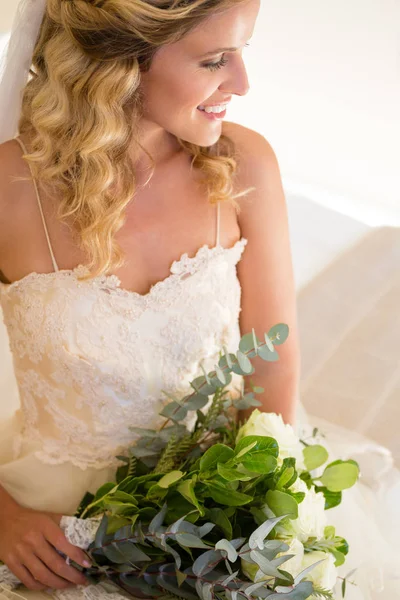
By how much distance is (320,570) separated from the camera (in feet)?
3.56

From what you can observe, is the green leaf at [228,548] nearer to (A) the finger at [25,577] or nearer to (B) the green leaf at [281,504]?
(B) the green leaf at [281,504]

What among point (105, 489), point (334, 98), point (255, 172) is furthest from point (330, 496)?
point (334, 98)

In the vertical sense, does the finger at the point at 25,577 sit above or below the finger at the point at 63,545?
below

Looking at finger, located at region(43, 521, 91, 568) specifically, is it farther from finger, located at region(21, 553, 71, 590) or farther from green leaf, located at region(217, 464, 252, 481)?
green leaf, located at region(217, 464, 252, 481)

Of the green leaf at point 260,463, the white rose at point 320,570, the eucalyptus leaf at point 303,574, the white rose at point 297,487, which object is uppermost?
the green leaf at point 260,463

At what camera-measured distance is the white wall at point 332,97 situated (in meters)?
1.95

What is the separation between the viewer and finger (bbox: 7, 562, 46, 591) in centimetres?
131

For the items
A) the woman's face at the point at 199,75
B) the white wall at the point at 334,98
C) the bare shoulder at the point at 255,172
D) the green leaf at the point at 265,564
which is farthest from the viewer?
the white wall at the point at 334,98

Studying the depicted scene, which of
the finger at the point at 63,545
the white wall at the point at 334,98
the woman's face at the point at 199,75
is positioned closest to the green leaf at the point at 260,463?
the finger at the point at 63,545

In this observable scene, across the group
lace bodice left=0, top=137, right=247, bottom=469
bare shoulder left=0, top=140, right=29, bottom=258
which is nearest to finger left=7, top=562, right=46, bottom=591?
lace bodice left=0, top=137, right=247, bottom=469

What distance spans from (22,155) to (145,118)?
0.26m

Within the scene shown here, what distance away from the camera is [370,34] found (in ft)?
6.34

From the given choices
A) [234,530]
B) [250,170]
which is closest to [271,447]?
[234,530]

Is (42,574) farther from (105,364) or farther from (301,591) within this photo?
(301,591)
